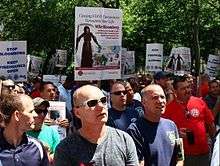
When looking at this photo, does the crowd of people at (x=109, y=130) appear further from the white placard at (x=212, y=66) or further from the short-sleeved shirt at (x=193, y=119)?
the white placard at (x=212, y=66)

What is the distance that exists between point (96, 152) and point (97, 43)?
4496 millimetres

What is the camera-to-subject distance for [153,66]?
47.5 ft

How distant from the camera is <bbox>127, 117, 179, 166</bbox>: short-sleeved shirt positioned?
5465 millimetres

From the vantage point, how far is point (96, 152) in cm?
430

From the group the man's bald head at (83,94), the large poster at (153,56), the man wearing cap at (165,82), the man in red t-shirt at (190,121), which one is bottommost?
the man in red t-shirt at (190,121)

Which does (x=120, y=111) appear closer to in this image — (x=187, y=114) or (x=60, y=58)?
(x=187, y=114)

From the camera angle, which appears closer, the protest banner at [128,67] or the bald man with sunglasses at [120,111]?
the bald man with sunglasses at [120,111]

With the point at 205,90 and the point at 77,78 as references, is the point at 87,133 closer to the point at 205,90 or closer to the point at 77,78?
the point at 77,78

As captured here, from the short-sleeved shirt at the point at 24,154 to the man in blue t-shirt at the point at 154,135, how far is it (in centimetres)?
113

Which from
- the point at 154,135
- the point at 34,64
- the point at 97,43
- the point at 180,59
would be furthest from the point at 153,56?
the point at 154,135

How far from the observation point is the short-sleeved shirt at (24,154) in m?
4.42

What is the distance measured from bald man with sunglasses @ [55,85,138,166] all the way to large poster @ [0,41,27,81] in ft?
19.4

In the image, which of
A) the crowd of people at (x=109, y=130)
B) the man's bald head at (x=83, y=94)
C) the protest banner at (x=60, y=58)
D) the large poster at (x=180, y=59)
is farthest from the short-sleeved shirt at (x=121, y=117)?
the protest banner at (x=60, y=58)

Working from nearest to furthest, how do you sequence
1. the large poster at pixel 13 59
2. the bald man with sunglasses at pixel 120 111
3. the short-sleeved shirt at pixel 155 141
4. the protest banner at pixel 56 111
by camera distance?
the short-sleeved shirt at pixel 155 141
the protest banner at pixel 56 111
the bald man with sunglasses at pixel 120 111
the large poster at pixel 13 59
